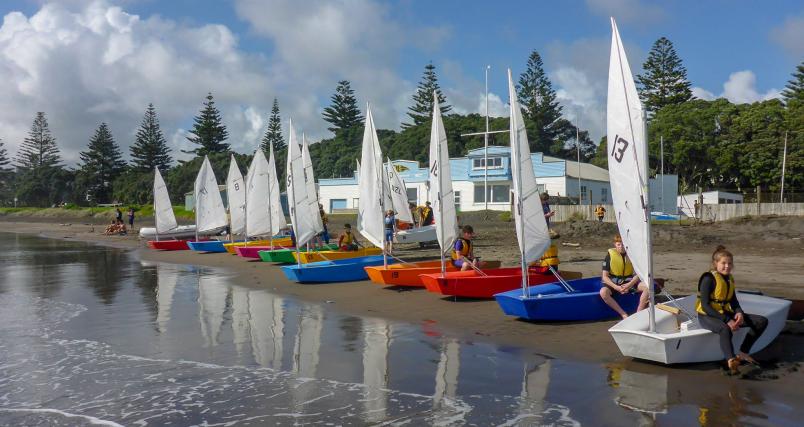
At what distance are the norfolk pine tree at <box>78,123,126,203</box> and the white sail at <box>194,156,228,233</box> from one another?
59530mm

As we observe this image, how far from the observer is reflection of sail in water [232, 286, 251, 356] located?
31.4 feet

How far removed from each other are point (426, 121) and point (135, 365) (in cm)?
6599

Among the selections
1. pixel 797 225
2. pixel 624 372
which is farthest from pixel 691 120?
pixel 624 372

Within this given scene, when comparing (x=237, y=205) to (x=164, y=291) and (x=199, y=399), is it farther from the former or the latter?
(x=199, y=399)

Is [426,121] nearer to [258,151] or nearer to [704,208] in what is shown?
[704,208]

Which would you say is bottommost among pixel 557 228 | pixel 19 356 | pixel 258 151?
pixel 19 356

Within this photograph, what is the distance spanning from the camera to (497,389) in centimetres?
685

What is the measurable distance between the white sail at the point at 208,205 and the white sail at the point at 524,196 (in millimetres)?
→ 18822

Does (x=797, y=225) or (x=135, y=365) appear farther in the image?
(x=797, y=225)

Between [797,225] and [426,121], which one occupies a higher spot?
[426,121]

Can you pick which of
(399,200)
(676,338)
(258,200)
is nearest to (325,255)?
(258,200)

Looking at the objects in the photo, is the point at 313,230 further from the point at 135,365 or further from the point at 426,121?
the point at 426,121

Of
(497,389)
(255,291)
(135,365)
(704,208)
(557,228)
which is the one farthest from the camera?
(704,208)

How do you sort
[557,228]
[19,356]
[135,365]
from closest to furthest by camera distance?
[135,365]
[19,356]
[557,228]
